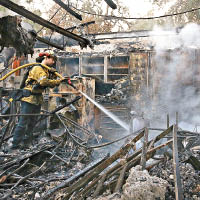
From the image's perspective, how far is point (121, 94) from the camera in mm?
11141

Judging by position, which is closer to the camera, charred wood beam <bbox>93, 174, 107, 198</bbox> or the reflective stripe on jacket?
charred wood beam <bbox>93, 174, 107, 198</bbox>

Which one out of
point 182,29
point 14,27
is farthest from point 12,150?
point 182,29

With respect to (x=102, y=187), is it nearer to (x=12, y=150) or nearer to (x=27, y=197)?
(x=27, y=197)

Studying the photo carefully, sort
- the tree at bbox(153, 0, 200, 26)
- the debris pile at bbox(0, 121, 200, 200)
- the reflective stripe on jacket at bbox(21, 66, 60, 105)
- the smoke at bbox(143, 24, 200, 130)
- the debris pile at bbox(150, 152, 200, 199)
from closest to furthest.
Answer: the debris pile at bbox(0, 121, 200, 200) → the debris pile at bbox(150, 152, 200, 199) → the reflective stripe on jacket at bbox(21, 66, 60, 105) → the smoke at bbox(143, 24, 200, 130) → the tree at bbox(153, 0, 200, 26)

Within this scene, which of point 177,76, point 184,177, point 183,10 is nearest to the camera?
point 184,177

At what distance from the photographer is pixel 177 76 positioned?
10.8 meters

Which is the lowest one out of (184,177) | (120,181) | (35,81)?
(184,177)

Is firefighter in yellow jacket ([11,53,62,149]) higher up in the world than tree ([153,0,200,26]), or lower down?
lower down

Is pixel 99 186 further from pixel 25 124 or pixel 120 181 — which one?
pixel 25 124

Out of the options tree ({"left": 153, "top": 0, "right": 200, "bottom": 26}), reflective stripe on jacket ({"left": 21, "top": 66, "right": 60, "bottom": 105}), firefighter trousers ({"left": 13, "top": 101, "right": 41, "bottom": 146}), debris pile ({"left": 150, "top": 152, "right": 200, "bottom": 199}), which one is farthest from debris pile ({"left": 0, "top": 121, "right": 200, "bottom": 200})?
tree ({"left": 153, "top": 0, "right": 200, "bottom": 26})

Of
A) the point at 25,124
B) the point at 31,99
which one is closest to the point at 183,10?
the point at 31,99

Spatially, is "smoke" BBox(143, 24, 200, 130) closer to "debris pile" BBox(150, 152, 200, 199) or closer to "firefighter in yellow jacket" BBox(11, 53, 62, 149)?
"firefighter in yellow jacket" BBox(11, 53, 62, 149)

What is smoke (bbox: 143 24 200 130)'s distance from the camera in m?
10.4

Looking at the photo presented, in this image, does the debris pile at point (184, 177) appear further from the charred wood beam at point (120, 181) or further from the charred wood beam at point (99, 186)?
the charred wood beam at point (99, 186)
